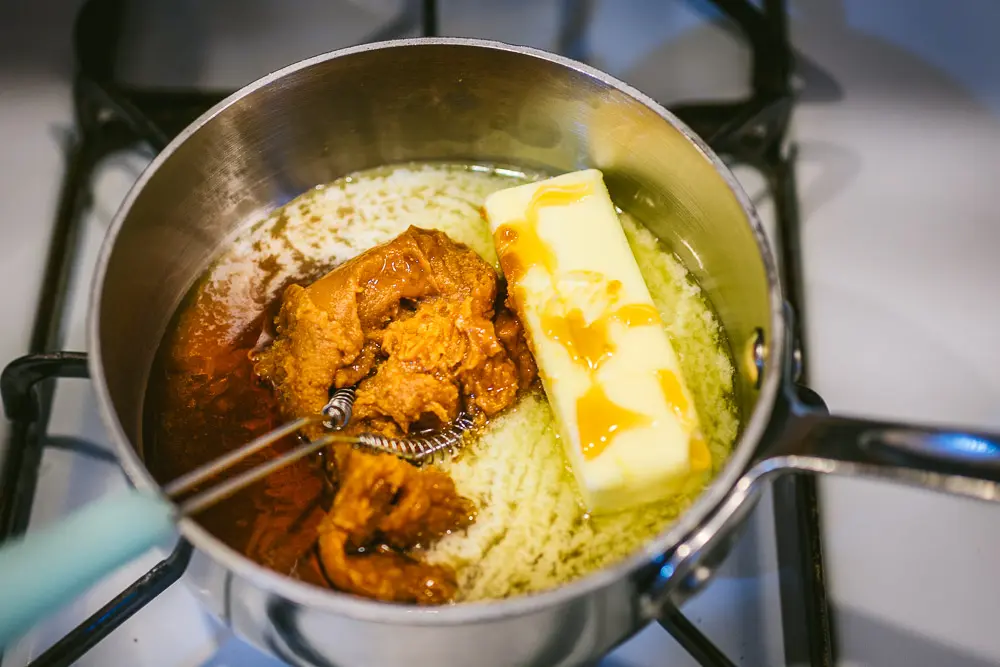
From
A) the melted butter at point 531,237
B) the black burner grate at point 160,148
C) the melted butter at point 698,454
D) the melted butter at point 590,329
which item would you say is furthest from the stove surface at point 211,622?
the melted butter at point 531,237

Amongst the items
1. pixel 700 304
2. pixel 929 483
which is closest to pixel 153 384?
pixel 700 304

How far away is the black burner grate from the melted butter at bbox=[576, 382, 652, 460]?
16 centimetres

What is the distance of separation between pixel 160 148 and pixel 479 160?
1.21 ft

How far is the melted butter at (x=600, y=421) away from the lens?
27.8 inches

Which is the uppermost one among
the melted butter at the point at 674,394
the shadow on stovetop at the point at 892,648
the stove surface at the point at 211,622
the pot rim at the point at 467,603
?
the pot rim at the point at 467,603

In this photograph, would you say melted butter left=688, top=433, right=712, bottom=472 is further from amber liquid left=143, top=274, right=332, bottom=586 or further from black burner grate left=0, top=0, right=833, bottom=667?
amber liquid left=143, top=274, right=332, bottom=586

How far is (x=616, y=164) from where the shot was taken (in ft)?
2.89

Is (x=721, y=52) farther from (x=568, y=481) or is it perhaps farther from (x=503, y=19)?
(x=568, y=481)

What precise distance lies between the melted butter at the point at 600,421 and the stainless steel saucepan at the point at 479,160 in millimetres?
106

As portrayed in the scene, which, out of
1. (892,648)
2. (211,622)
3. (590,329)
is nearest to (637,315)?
(590,329)

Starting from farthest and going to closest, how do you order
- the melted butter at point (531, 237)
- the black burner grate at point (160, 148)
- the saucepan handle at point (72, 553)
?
the melted butter at point (531, 237)
the black burner grate at point (160, 148)
the saucepan handle at point (72, 553)

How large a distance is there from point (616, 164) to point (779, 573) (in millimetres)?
452

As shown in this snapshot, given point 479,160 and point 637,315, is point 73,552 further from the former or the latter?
point 479,160

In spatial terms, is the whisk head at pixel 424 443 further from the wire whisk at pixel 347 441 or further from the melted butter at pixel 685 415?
the melted butter at pixel 685 415
